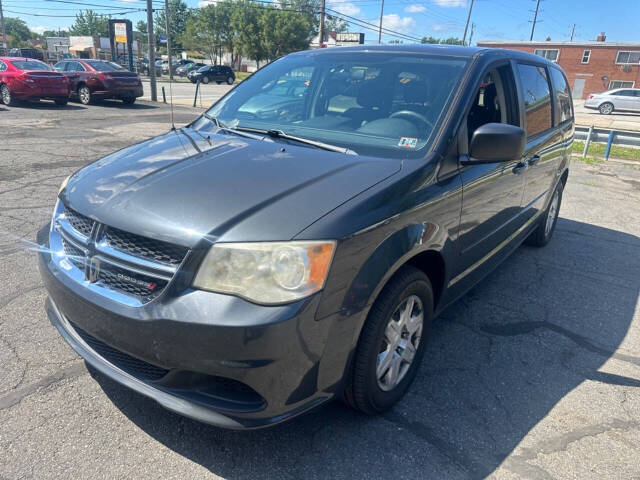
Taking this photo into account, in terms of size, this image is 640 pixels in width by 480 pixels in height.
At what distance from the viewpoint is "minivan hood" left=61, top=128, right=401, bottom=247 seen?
1968 millimetres

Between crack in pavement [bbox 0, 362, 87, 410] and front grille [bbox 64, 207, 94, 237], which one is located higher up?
front grille [bbox 64, 207, 94, 237]

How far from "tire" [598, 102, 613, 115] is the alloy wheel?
36.7 meters

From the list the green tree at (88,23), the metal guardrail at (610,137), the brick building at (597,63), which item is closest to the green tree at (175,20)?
the green tree at (88,23)

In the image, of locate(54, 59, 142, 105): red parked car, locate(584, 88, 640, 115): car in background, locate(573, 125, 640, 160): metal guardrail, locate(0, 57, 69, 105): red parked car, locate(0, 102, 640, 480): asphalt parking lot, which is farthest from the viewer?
locate(584, 88, 640, 115): car in background

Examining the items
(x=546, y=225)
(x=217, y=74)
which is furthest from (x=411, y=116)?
(x=217, y=74)

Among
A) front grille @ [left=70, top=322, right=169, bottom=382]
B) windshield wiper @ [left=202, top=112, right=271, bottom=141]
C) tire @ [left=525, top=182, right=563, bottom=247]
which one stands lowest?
tire @ [left=525, top=182, right=563, bottom=247]

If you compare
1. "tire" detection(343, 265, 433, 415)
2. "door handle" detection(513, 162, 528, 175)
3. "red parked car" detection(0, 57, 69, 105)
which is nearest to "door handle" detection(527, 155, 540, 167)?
"door handle" detection(513, 162, 528, 175)

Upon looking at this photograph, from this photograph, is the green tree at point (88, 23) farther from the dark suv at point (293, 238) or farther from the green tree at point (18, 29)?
the dark suv at point (293, 238)

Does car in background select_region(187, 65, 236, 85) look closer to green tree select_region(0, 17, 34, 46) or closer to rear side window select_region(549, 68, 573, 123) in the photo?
rear side window select_region(549, 68, 573, 123)

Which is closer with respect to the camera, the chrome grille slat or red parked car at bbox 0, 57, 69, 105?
the chrome grille slat

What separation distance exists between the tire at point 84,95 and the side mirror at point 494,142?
18.3m

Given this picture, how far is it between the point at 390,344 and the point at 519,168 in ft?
6.25

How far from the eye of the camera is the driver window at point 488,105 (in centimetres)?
299

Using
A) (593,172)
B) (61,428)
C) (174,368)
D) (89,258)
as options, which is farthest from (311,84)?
(593,172)
